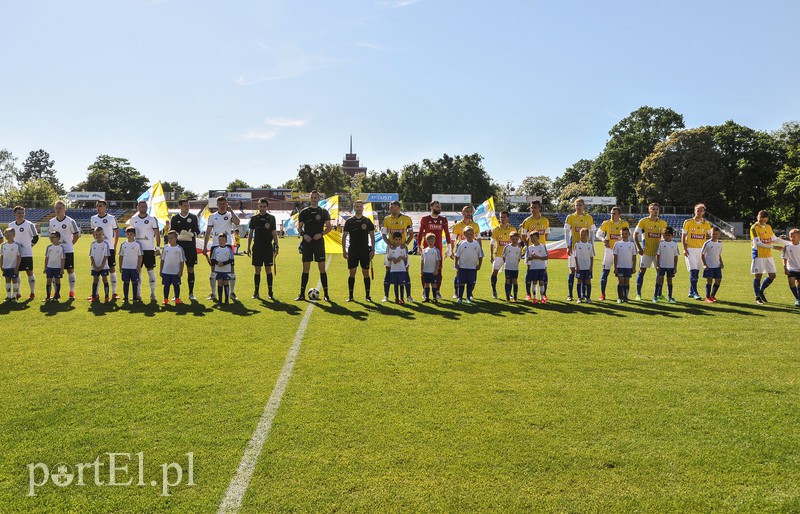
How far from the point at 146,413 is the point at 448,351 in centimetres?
351

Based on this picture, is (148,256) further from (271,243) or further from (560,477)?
(560,477)

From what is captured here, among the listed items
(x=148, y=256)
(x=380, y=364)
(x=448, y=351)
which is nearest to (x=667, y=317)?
(x=448, y=351)

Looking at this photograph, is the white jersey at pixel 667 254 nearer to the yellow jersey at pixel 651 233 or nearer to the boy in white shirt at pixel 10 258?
the yellow jersey at pixel 651 233

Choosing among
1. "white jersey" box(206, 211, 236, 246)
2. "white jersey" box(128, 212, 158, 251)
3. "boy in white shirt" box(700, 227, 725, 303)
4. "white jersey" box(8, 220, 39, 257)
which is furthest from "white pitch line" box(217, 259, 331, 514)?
"boy in white shirt" box(700, 227, 725, 303)

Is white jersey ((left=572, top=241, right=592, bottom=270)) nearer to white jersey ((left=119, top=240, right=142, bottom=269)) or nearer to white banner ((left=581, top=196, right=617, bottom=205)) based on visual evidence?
white jersey ((left=119, top=240, right=142, bottom=269))

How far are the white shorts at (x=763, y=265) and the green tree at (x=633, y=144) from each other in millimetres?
58517

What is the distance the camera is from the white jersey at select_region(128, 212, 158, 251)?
1034 cm

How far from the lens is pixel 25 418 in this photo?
4250 millimetres

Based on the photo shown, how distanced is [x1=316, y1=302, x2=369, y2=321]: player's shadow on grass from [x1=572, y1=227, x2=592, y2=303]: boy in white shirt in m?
4.59

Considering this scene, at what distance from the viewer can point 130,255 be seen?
1005 centimetres

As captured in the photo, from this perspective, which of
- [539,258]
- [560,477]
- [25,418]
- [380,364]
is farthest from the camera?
[539,258]

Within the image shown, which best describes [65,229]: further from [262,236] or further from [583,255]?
[583,255]

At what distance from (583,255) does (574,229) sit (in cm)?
82

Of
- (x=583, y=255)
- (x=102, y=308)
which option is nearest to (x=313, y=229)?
(x=102, y=308)
